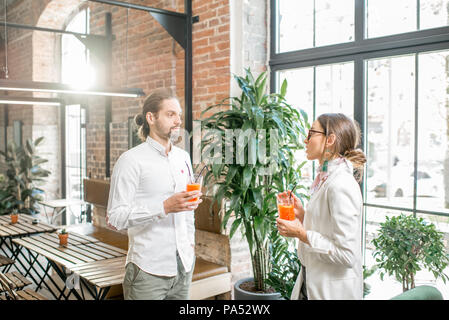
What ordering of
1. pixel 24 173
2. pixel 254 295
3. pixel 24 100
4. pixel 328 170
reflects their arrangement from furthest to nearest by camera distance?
pixel 24 173, pixel 24 100, pixel 254 295, pixel 328 170

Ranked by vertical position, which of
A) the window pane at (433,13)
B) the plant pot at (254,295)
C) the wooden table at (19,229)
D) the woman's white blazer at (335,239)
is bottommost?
the plant pot at (254,295)

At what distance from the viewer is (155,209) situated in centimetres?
212

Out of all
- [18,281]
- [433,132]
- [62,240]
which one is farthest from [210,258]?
[433,132]

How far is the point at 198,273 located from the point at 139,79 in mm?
2587

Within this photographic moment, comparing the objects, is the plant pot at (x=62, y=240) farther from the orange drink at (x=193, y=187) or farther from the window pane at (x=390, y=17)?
the window pane at (x=390, y=17)

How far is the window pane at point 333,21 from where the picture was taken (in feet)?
11.5

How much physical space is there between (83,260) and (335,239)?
218cm

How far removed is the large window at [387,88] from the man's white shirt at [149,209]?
1769 mm

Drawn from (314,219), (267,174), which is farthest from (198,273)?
(314,219)

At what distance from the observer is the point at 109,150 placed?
5617mm

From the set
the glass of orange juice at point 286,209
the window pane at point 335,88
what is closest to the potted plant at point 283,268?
the window pane at point 335,88

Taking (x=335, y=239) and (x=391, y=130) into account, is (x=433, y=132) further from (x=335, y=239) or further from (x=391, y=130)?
(x=335, y=239)

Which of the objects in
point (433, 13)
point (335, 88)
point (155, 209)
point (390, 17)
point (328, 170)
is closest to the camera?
point (328, 170)

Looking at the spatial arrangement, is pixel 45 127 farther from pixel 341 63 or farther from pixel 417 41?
pixel 417 41
